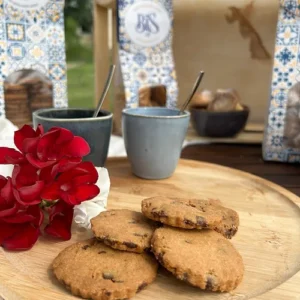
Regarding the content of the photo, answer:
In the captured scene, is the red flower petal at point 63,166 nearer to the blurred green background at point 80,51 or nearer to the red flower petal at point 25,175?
the red flower petal at point 25,175

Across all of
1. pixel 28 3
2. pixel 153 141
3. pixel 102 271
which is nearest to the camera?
pixel 102 271

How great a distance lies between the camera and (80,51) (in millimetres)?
1177

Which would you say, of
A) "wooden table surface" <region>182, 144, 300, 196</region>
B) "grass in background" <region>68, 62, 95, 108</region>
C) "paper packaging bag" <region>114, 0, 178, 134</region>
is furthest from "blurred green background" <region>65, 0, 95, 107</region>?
"wooden table surface" <region>182, 144, 300, 196</region>

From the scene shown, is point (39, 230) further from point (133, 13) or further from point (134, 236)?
point (133, 13)

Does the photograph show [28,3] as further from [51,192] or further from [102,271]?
[102,271]

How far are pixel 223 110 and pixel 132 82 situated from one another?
20 centimetres

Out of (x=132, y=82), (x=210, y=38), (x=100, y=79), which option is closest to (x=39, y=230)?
(x=132, y=82)

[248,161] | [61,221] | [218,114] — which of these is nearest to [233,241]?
[61,221]

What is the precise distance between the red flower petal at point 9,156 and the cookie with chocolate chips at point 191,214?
13 centimetres

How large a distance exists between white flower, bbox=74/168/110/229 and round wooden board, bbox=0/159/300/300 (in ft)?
0.04

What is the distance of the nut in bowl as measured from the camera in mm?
773

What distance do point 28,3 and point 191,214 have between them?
0.50 meters

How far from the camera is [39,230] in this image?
350 mm

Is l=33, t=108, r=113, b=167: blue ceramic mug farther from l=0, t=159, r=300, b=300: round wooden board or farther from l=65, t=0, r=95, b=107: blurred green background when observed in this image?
l=65, t=0, r=95, b=107: blurred green background
